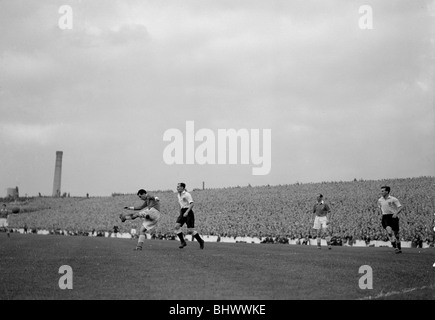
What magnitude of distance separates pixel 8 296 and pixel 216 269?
4896 mm

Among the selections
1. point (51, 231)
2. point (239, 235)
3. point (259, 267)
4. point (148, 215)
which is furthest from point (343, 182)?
point (259, 267)

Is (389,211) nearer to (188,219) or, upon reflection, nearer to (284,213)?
(188,219)

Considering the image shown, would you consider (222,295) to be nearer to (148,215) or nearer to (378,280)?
(378,280)

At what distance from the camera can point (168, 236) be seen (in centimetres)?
3931

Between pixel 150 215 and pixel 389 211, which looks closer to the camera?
pixel 150 215

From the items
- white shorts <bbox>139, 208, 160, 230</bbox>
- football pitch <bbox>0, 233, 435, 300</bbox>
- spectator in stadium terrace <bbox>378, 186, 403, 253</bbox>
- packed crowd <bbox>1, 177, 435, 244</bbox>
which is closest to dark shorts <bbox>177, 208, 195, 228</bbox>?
white shorts <bbox>139, 208, 160, 230</bbox>

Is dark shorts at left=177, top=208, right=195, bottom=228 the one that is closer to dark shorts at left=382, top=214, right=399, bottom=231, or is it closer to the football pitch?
the football pitch

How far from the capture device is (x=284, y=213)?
41.3 metres

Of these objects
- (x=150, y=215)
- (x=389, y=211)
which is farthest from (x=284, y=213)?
(x=150, y=215)

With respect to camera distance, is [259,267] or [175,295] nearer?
[175,295]

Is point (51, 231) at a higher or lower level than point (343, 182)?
lower

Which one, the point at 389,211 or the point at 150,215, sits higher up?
the point at 389,211
